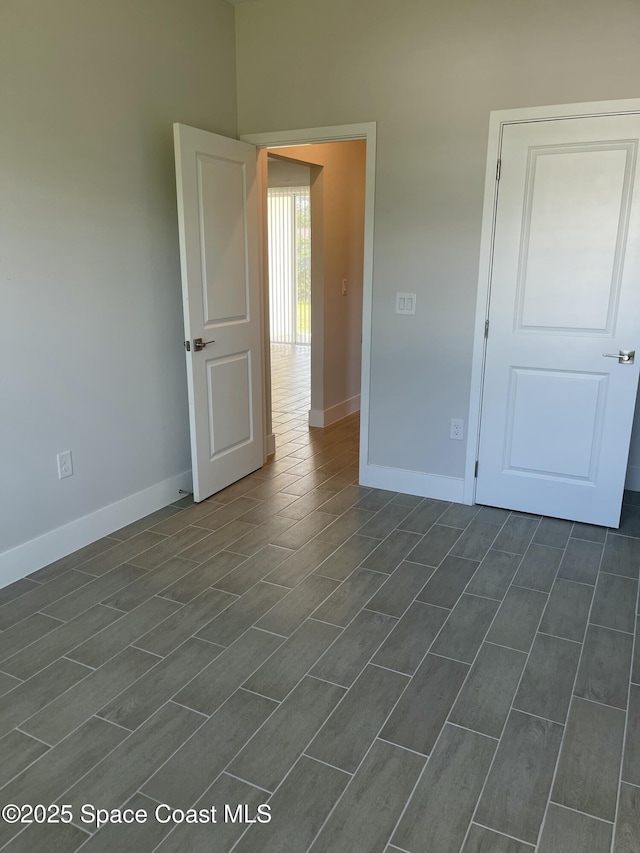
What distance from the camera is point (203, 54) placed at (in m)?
3.59

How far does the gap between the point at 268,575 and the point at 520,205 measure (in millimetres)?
2309

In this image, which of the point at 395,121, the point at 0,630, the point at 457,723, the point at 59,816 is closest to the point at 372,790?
the point at 457,723

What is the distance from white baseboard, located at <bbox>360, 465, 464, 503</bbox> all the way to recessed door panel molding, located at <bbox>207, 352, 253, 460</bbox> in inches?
33.1

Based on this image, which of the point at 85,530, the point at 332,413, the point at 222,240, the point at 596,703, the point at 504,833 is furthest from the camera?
the point at 332,413

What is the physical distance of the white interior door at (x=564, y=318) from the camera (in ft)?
10.1

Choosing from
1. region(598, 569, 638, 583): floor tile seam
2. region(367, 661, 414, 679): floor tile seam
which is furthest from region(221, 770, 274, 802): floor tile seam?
region(598, 569, 638, 583): floor tile seam

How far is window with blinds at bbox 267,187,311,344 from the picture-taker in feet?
31.2

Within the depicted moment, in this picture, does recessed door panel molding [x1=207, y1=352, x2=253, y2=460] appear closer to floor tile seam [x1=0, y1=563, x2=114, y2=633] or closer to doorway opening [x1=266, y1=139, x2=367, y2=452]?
doorway opening [x1=266, y1=139, x2=367, y2=452]

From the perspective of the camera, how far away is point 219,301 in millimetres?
3688

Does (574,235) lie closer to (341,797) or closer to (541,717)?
(541,717)

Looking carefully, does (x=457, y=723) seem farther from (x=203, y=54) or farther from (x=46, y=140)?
(x=203, y=54)

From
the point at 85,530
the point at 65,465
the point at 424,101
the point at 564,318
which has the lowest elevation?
the point at 85,530

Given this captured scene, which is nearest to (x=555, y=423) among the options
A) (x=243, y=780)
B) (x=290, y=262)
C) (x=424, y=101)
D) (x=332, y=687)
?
(x=424, y=101)

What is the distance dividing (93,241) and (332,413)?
9.79ft
